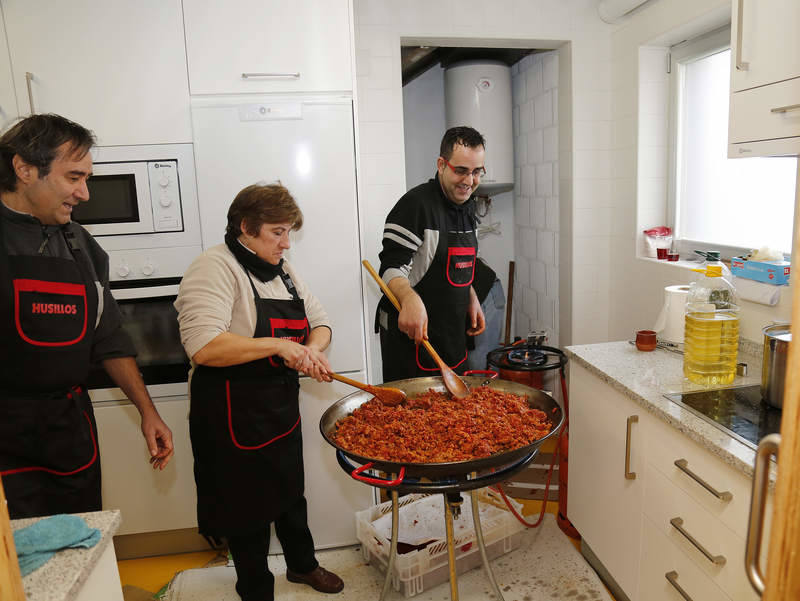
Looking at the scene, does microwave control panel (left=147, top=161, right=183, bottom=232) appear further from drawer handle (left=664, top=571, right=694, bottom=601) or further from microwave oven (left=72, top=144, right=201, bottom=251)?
drawer handle (left=664, top=571, right=694, bottom=601)

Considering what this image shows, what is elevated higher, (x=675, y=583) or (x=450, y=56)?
(x=450, y=56)

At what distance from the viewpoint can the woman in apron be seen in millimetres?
1787

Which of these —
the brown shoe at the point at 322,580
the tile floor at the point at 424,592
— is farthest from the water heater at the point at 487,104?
the brown shoe at the point at 322,580

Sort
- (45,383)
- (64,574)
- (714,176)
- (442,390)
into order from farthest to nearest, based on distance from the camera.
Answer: (714,176) < (442,390) < (45,383) < (64,574)

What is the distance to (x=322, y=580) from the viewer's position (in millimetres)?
2260

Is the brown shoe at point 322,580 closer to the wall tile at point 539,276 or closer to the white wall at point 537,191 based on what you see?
the white wall at point 537,191

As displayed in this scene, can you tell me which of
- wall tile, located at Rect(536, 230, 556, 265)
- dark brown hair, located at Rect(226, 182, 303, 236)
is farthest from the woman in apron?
wall tile, located at Rect(536, 230, 556, 265)

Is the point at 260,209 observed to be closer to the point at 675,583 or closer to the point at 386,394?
the point at 386,394

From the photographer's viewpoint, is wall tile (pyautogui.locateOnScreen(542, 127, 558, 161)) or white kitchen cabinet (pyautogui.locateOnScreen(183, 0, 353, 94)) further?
wall tile (pyautogui.locateOnScreen(542, 127, 558, 161))

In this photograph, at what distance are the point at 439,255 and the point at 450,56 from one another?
2038mm

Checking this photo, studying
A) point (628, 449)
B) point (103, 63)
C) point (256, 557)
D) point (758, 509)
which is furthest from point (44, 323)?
point (628, 449)

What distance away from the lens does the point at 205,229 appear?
228 centimetres

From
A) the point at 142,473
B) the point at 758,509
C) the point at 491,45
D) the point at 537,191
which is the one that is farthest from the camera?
the point at 537,191

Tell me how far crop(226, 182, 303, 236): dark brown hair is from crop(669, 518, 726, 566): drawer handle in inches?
55.7
